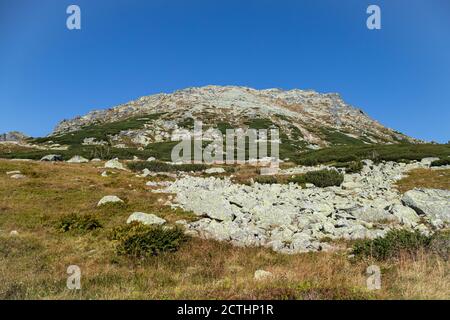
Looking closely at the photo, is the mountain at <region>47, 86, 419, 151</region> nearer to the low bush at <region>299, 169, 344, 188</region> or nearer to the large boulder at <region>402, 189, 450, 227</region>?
the low bush at <region>299, 169, 344, 188</region>

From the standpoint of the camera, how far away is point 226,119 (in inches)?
4850

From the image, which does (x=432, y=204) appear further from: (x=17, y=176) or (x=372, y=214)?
(x=17, y=176)

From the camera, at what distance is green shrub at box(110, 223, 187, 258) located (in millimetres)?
12522

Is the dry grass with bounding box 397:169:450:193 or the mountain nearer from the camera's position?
the dry grass with bounding box 397:169:450:193

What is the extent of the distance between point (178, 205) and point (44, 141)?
87.1 metres

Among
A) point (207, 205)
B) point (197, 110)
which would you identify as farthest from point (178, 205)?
point (197, 110)

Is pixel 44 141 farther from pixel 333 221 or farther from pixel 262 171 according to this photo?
pixel 333 221

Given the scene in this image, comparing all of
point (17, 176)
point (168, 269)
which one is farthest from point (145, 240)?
point (17, 176)

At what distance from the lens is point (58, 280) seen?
9453mm

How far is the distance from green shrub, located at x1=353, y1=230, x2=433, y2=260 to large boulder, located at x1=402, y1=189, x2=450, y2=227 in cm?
482

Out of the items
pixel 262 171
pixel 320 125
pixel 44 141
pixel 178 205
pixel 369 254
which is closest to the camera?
pixel 369 254

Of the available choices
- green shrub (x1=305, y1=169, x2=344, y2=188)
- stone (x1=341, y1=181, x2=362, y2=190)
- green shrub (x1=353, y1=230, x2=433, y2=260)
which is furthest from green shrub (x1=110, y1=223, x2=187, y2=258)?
green shrub (x1=305, y1=169, x2=344, y2=188)

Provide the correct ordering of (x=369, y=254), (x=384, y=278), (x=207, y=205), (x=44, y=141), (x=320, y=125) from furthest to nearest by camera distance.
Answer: (x=320, y=125), (x=44, y=141), (x=207, y=205), (x=369, y=254), (x=384, y=278)
